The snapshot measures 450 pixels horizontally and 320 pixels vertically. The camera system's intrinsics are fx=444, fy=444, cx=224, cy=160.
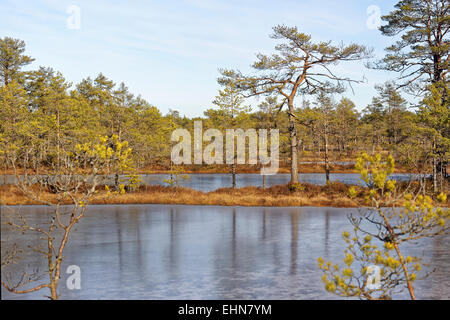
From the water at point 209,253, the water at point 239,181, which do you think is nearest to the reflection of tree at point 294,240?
the water at point 209,253

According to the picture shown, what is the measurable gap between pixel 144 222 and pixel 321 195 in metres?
15.3

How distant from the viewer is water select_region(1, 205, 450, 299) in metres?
13.5

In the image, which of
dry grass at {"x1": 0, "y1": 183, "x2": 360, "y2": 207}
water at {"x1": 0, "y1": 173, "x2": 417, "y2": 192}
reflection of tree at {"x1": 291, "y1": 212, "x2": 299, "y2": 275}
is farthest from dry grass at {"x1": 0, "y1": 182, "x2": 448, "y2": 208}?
water at {"x1": 0, "y1": 173, "x2": 417, "y2": 192}

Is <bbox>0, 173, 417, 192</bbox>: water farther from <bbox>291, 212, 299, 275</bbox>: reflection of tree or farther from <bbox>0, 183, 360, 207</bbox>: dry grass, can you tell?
<bbox>291, 212, 299, 275</bbox>: reflection of tree

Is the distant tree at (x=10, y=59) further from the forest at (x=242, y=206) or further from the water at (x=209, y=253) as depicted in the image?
the water at (x=209, y=253)

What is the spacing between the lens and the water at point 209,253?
13.5 meters

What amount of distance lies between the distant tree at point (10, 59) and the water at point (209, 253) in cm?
5403

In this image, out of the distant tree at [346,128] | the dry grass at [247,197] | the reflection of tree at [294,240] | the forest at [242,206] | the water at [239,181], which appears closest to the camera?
the forest at [242,206]

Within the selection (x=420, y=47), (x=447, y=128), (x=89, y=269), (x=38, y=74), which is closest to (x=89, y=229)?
(x=89, y=269)

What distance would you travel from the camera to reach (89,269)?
53.2 ft

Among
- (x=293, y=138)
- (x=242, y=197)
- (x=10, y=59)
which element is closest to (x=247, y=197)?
(x=242, y=197)

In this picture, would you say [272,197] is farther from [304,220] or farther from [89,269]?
[89,269]

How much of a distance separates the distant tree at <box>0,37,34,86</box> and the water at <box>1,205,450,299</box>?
5403cm
